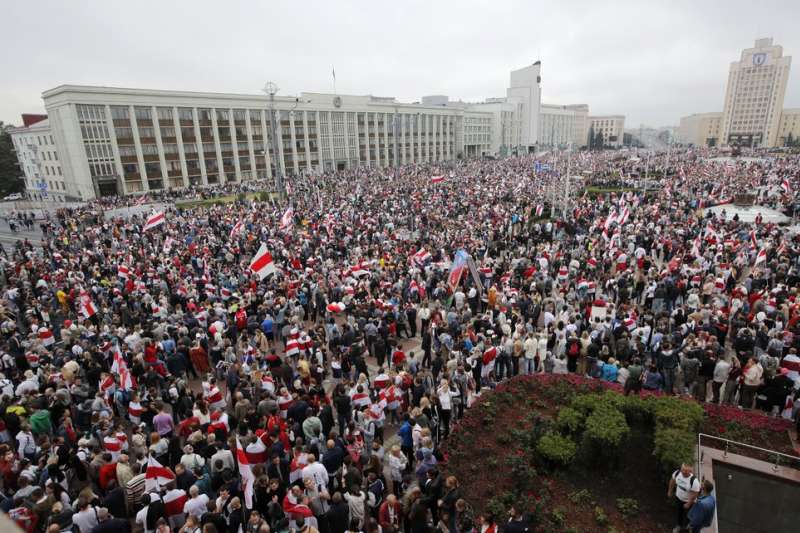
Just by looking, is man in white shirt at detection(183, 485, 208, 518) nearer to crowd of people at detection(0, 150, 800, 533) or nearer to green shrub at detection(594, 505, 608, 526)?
crowd of people at detection(0, 150, 800, 533)

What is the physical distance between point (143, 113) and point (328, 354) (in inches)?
2163

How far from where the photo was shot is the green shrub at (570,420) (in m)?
8.92

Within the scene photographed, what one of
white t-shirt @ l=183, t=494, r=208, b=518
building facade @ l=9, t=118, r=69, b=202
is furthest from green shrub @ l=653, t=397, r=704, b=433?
building facade @ l=9, t=118, r=69, b=202

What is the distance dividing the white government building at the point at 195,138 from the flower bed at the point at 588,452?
27.6 m

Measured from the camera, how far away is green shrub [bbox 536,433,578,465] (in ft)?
27.3

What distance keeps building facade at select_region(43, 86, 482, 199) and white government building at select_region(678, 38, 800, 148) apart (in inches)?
Result: 4443

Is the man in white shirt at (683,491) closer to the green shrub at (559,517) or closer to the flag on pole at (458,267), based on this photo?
the green shrub at (559,517)

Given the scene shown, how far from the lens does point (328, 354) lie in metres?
14.0

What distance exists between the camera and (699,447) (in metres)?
8.42

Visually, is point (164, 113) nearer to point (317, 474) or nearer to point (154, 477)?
point (154, 477)

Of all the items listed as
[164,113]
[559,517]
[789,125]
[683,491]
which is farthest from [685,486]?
[789,125]

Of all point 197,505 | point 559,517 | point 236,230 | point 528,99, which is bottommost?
point 559,517

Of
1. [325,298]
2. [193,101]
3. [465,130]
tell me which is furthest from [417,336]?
[465,130]

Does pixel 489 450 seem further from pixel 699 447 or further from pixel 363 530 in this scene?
pixel 699 447
